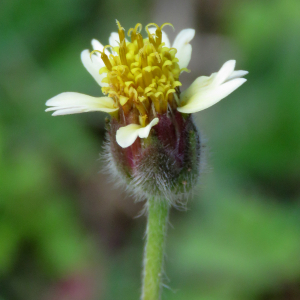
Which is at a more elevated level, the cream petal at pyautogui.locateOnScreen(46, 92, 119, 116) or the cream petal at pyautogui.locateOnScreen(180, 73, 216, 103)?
the cream petal at pyautogui.locateOnScreen(180, 73, 216, 103)

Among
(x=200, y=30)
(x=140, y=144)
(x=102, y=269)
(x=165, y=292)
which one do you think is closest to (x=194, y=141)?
(x=140, y=144)

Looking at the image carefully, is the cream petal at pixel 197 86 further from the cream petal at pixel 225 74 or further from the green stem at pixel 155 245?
the green stem at pixel 155 245

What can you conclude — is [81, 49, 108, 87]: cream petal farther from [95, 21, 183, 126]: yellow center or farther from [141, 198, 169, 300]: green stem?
[141, 198, 169, 300]: green stem

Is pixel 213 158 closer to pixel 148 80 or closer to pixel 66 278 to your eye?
pixel 66 278

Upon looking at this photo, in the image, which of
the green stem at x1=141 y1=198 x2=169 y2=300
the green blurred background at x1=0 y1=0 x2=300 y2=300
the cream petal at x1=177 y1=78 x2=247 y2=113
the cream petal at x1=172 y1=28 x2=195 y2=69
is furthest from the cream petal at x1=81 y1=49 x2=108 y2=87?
the green blurred background at x1=0 y1=0 x2=300 y2=300

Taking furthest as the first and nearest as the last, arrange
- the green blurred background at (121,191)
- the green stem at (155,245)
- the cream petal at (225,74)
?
the green blurred background at (121,191) → the green stem at (155,245) → the cream petal at (225,74)

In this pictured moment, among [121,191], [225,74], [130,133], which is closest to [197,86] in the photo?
[225,74]

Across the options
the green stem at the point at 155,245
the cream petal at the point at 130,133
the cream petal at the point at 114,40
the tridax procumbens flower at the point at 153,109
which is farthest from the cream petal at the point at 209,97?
the cream petal at the point at 114,40
